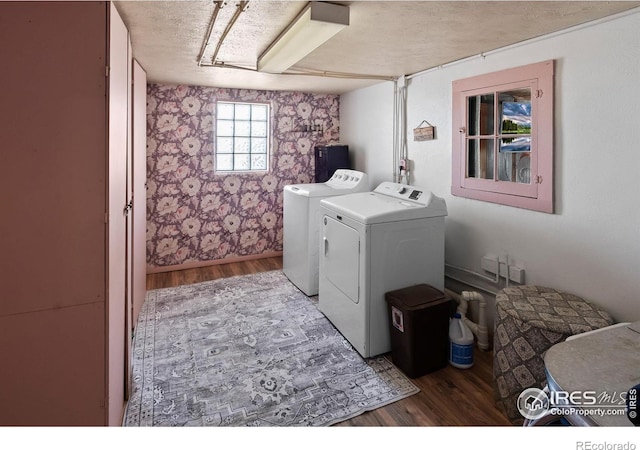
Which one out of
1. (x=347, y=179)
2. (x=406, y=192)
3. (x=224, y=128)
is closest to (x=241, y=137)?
(x=224, y=128)

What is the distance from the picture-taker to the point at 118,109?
1.68 m

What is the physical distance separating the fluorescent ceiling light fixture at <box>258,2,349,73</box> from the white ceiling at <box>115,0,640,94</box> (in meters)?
0.05

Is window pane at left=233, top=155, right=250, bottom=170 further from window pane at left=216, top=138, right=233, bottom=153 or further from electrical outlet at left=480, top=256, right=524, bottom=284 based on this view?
electrical outlet at left=480, top=256, right=524, bottom=284

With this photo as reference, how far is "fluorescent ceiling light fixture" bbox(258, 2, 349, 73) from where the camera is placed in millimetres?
1764

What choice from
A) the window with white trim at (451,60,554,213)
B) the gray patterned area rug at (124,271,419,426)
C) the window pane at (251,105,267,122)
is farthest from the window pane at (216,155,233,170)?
the window with white trim at (451,60,554,213)

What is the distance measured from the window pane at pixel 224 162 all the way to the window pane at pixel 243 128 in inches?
13.2

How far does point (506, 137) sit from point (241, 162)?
10.4 feet

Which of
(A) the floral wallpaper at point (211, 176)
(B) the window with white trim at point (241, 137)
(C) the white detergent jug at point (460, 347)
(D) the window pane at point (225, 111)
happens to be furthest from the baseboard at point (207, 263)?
(C) the white detergent jug at point (460, 347)

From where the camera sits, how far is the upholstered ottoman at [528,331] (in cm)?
176

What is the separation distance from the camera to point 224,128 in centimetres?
449

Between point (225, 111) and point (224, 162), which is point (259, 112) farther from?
point (224, 162)

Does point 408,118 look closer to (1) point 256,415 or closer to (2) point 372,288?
(2) point 372,288

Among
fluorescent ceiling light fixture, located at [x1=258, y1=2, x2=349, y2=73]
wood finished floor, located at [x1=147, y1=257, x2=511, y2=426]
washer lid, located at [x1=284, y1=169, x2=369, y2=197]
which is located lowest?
wood finished floor, located at [x1=147, y1=257, x2=511, y2=426]
